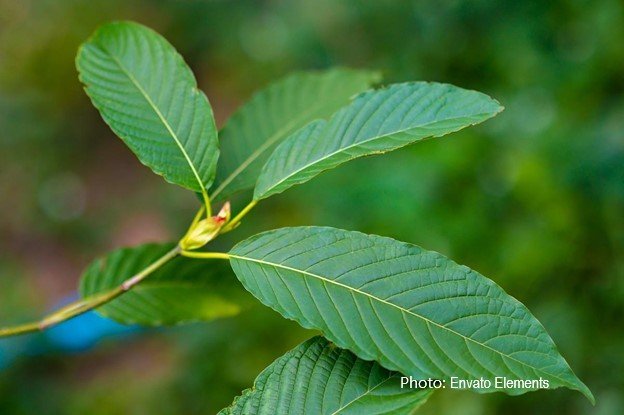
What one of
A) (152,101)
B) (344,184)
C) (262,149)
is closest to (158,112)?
(152,101)

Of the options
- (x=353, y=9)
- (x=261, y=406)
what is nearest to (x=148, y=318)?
(x=261, y=406)

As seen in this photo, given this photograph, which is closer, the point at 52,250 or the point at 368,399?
the point at 368,399

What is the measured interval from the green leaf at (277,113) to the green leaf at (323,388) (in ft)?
1.05

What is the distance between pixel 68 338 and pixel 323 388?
2.71 meters

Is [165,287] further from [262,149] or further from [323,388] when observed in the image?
Answer: [323,388]

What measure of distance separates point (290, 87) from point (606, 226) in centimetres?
139

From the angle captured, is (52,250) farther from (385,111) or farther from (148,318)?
(385,111)

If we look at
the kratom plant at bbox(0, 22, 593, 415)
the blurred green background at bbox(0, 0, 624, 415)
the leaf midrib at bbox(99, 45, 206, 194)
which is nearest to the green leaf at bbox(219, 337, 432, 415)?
the kratom plant at bbox(0, 22, 593, 415)

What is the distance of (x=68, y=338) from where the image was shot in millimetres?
3221

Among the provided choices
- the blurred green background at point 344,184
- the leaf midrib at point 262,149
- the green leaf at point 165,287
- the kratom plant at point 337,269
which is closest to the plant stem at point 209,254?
the kratom plant at point 337,269

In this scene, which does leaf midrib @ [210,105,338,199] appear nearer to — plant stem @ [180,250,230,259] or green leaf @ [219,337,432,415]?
plant stem @ [180,250,230,259]

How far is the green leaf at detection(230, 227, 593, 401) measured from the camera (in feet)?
2.42

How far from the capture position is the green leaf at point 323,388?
2.54 feet

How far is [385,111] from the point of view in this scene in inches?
35.0
